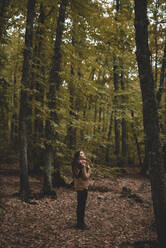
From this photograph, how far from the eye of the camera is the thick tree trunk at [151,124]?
4203mm

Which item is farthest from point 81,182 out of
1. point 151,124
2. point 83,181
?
point 151,124

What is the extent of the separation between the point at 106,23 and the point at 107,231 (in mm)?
8559

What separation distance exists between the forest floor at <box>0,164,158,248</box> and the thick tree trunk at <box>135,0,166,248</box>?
105 cm

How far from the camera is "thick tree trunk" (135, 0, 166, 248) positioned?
13.8 feet

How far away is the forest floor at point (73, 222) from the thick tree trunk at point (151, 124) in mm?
1049

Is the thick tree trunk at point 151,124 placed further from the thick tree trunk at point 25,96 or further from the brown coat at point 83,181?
the thick tree trunk at point 25,96

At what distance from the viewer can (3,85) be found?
6.79 m

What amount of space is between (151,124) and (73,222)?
4.06m

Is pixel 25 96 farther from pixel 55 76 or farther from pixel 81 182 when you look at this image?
pixel 81 182

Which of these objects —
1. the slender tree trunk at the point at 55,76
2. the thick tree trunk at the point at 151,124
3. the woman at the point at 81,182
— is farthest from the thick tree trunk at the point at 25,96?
the thick tree trunk at the point at 151,124

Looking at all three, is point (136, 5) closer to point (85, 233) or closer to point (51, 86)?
point (51, 86)

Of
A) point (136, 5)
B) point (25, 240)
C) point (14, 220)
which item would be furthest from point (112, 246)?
point (136, 5)

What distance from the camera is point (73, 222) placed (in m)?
6.05

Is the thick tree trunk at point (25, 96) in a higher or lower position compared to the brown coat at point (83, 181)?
higher
